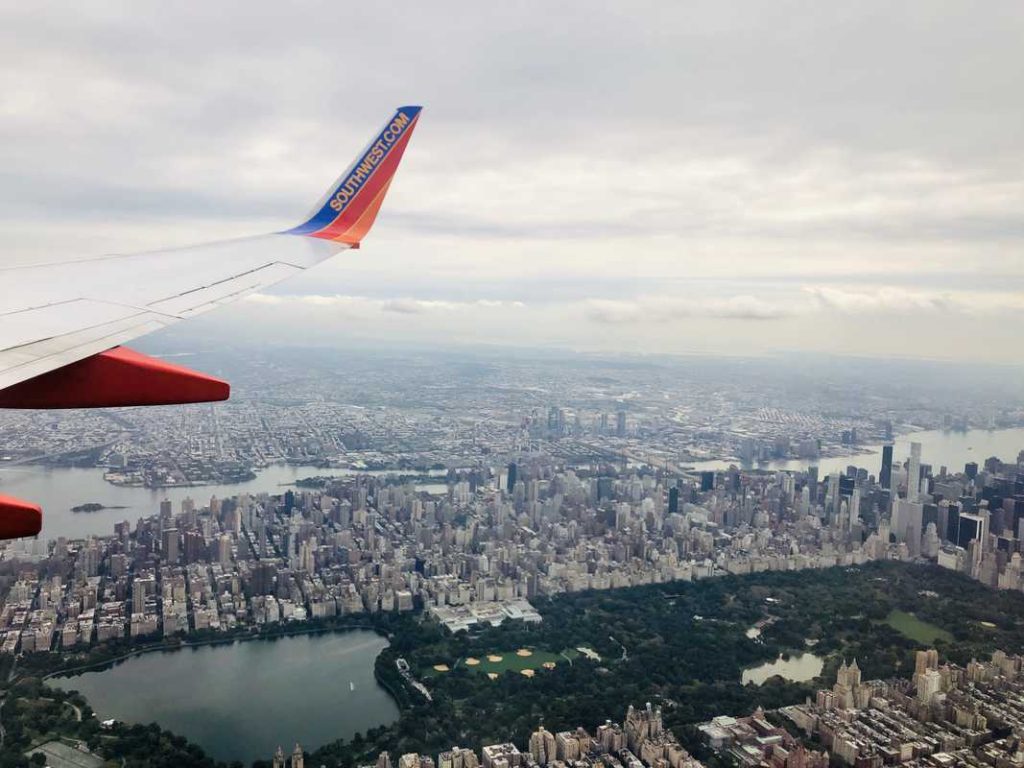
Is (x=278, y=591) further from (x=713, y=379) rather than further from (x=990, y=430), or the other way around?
(x=713, y=379)

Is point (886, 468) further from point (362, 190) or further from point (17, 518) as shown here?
point (17, 518)

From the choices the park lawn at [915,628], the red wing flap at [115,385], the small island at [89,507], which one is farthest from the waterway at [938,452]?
the red wing flap at [115,385]

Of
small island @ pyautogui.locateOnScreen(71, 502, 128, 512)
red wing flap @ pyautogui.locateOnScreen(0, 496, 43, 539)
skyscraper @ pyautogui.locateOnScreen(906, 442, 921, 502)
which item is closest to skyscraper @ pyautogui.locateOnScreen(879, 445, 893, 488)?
skyscraper @ pyautogui.locateOnScreen(906, 442, 921, 502)

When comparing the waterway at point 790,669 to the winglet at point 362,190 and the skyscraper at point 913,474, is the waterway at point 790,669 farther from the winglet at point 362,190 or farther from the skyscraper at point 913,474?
the winglet at point 362,190

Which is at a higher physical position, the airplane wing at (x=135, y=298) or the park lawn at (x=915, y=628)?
the airplane wing at (x=135, y=298)

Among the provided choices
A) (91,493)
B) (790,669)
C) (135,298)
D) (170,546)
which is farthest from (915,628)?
(91,493)

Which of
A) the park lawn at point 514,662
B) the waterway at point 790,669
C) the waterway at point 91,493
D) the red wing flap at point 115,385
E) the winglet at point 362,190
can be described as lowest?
the park lawn at point 514,662

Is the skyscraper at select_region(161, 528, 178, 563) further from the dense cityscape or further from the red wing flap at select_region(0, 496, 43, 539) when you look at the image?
the red wing flap at select_region(0, 496, 43, 539)
